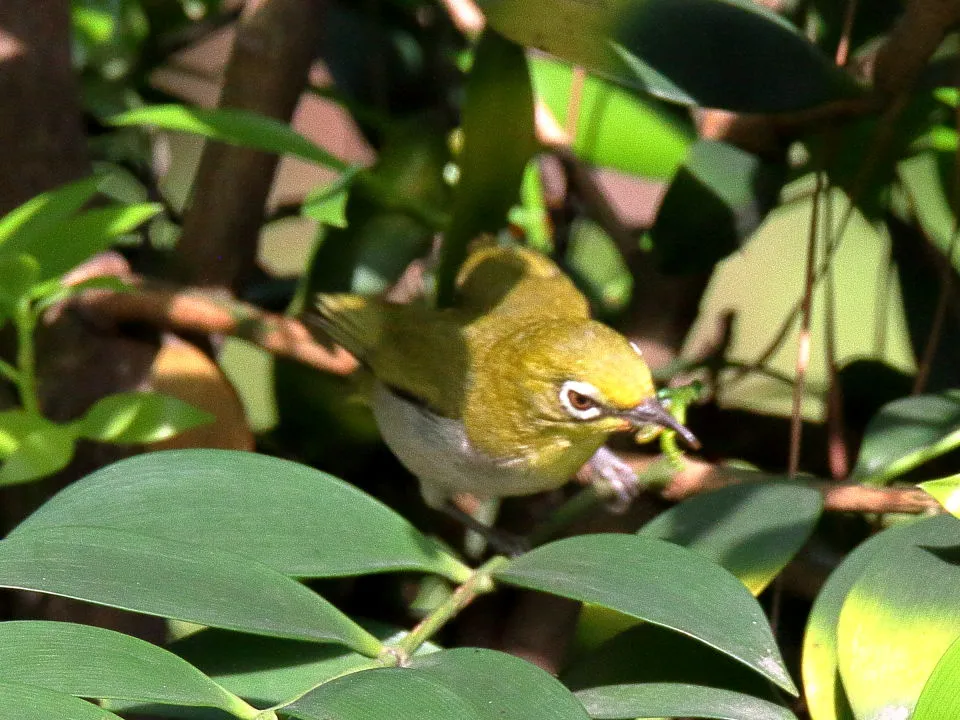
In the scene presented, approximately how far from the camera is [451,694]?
0.52 meters

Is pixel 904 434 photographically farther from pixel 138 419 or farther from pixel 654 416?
pixel 138 419

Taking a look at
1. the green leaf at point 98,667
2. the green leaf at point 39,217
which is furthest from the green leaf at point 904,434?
the green leaf at point 39,217

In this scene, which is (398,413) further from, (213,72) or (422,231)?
(213,72)

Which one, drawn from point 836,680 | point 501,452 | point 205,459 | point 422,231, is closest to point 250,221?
point 422,231

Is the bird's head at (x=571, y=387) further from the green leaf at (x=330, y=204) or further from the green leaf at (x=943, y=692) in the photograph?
the green leaf at (x=943, y=692)

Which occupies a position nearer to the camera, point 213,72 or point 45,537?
point 45,537

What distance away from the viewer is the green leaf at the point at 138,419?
2.88 feet

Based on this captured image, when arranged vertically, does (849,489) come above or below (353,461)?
above

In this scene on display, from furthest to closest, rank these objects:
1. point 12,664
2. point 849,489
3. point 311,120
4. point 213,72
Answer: point 311,120, point 213,72, point 849,489, point 12,664

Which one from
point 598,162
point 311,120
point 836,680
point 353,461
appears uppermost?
point 598,162

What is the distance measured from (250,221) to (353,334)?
0.21m

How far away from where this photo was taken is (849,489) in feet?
2.62

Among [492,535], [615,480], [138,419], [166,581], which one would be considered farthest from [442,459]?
[166,581]

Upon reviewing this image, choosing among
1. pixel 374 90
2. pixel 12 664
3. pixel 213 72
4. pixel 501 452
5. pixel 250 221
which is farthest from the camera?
pixel 213 72
